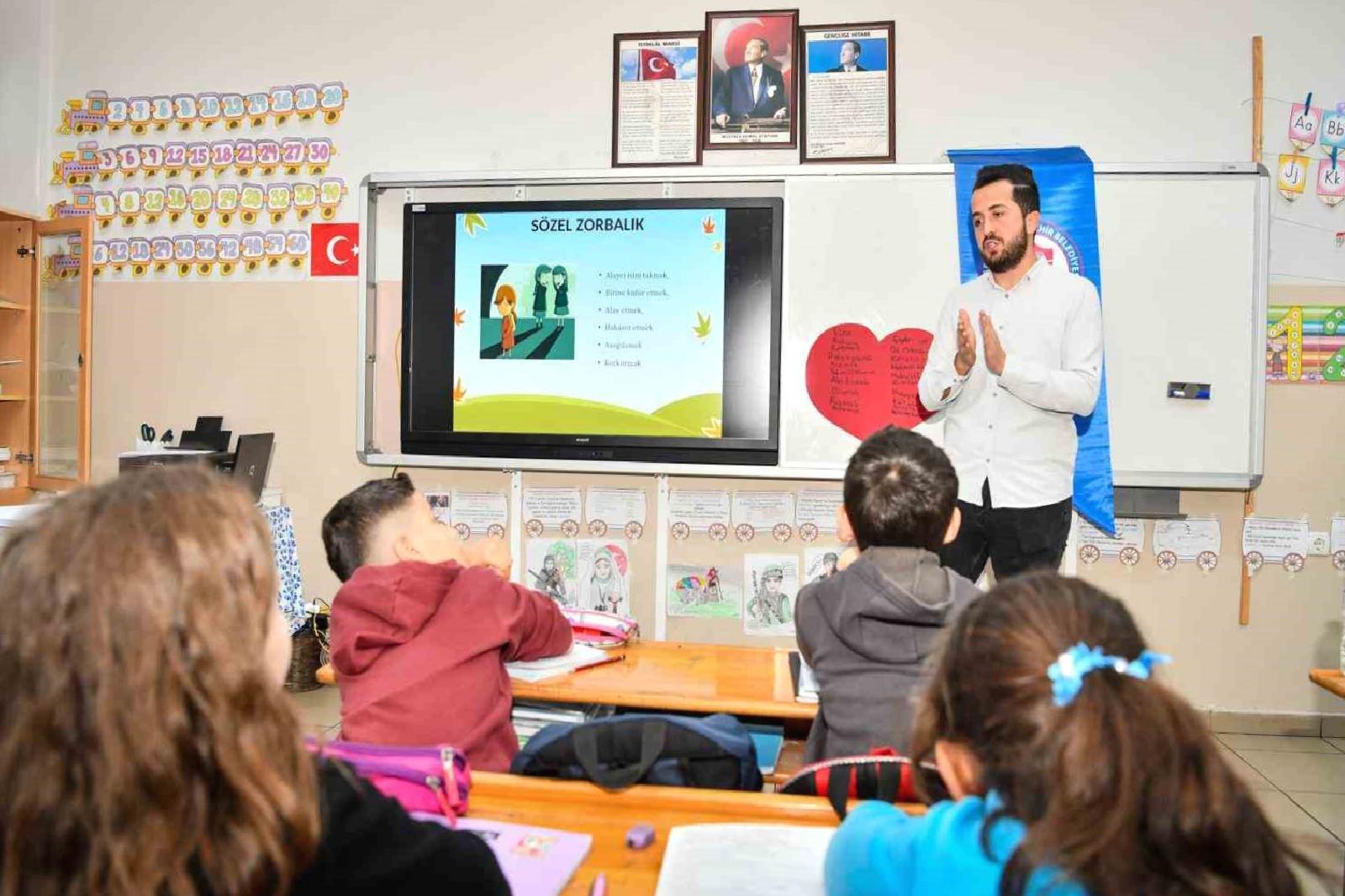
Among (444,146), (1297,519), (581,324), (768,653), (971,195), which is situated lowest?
(768,653)

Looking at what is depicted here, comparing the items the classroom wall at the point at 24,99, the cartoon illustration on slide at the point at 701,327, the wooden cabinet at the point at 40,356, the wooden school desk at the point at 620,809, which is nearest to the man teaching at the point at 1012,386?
the cartoon illustration on slide at the point at 701,327

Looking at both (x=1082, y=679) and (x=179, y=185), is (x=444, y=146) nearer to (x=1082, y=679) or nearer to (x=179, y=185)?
(x=179, y=185)

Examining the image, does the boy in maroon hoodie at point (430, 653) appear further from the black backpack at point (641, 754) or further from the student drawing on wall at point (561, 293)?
the student drawing on wall at point (561, 293)

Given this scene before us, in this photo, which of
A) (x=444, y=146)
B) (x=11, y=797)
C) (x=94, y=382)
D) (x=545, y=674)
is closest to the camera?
(x=11, y=797)

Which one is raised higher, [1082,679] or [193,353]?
[193,353]

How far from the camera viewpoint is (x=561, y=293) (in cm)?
355

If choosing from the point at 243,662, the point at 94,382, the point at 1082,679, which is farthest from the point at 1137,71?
the point at 94,382

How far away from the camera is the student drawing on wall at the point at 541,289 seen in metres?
3.56

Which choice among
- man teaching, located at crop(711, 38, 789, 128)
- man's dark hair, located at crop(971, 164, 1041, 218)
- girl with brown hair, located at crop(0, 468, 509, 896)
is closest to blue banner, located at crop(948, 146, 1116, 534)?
man's dark hair, located at crop(971, 164, 1041, 218)

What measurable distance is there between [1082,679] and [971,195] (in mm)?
2779

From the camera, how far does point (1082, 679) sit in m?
0.82

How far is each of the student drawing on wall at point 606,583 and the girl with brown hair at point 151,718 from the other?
2918mm

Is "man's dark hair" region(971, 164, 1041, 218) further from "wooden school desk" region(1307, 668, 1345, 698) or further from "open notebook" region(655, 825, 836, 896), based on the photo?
"open notebook" region(655, 825, 836, 896)

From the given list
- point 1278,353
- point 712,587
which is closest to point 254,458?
point 712,587
